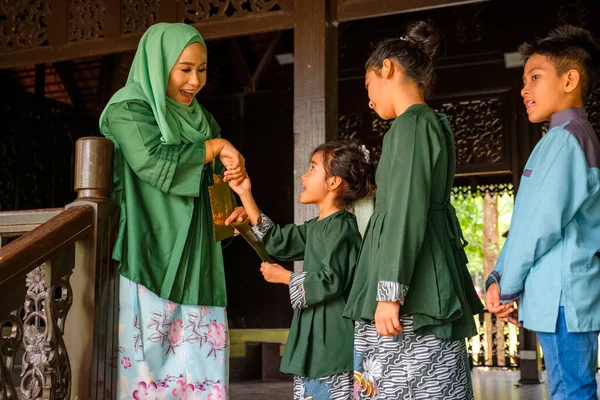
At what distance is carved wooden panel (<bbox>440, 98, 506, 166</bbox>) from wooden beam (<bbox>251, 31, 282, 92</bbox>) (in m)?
2.00

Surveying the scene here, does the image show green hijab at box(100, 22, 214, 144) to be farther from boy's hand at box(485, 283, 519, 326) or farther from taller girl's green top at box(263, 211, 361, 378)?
boy's hand at box(485, 283, 519, 326)

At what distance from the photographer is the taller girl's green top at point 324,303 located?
2.56 metres

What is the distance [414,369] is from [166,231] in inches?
35.3

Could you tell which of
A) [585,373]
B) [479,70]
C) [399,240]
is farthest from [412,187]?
[479,70]

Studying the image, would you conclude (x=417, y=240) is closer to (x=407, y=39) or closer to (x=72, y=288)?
(x=407, y=39)

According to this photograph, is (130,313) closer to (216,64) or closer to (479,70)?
(479,70)

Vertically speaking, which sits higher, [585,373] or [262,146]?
[262,146]

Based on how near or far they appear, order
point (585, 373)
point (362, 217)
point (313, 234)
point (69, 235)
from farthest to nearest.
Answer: point (362, 217), point (313, 234), point (69, 235), point (585, 373)

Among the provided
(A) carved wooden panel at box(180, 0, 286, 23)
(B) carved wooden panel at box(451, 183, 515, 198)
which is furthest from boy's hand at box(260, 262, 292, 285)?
(B) carved wooden panel at box(451, 183, 515, 198)

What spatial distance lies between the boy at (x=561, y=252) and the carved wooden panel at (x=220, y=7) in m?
2.11

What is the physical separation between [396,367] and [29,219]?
121cm

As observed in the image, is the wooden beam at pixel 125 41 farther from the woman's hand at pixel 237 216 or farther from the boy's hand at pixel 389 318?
the boy's hand at pixel 389 318

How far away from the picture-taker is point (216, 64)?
8.14 meters

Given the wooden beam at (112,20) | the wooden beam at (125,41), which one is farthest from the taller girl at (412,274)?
the wooden beam at (112,20)
